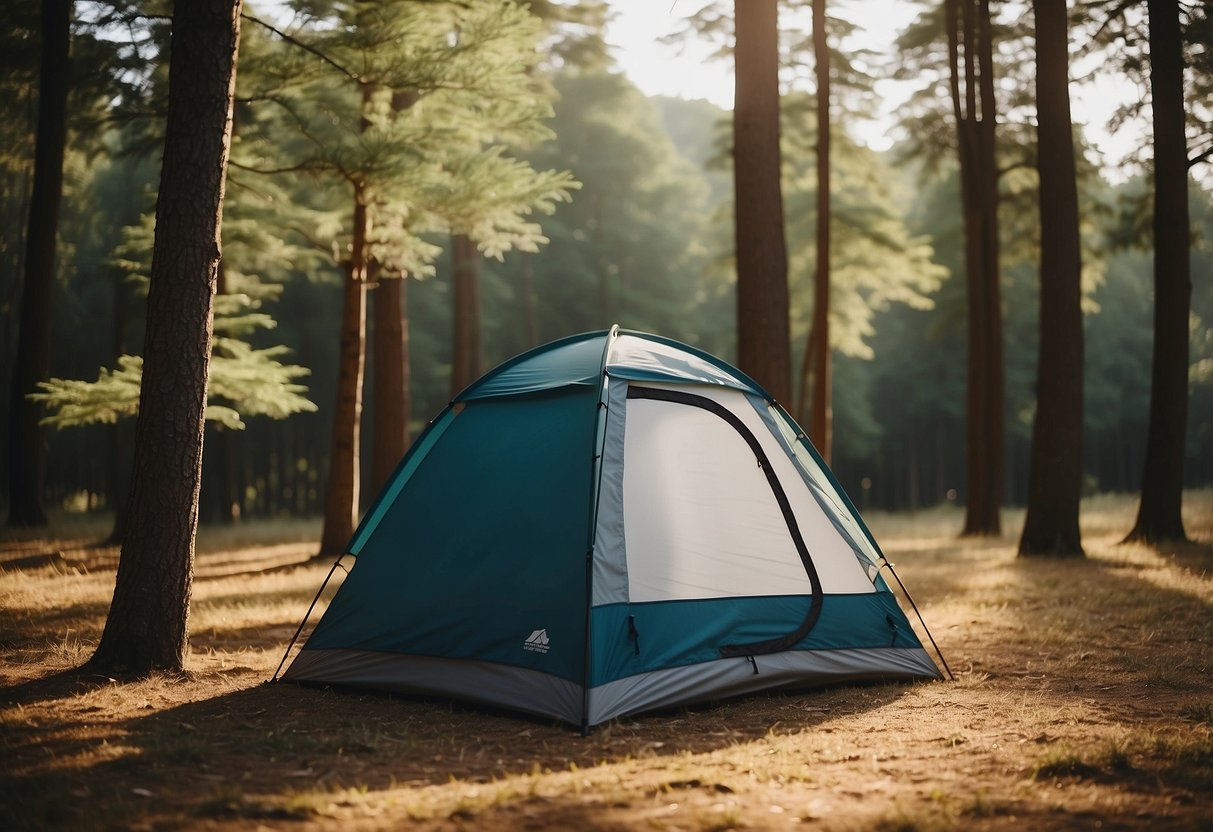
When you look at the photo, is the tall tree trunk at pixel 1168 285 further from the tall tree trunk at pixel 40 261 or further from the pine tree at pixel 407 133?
the tall tree trunk at pixel 40 261

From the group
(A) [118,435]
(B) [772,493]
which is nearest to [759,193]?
(B) [772,493]

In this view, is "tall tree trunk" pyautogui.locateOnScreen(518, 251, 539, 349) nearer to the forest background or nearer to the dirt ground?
the forest background

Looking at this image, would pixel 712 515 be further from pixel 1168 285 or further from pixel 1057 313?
pixel 1168 285

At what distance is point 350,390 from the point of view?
11562 mm

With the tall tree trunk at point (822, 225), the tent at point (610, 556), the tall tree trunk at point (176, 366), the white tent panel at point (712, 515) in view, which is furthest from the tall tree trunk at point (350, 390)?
the tall tree trunk at point (822, 225)

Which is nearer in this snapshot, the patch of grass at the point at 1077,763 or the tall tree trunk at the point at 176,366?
the patch of grass at the point at 1077,763

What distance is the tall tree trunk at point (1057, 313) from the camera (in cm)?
1129

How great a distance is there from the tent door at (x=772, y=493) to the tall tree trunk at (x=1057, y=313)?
23.4ft

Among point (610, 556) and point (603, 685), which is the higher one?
point (610, 556)

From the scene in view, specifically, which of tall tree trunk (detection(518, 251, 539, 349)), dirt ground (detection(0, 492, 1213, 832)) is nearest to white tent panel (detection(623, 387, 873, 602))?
dirt ground (detection(0, 492, 1213, 832))

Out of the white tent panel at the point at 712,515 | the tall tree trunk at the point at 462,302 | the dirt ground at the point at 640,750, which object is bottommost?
the dirt ground at the point at 640,750

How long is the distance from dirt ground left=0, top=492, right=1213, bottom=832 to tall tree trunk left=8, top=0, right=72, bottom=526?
315 inches

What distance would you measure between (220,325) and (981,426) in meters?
12.0

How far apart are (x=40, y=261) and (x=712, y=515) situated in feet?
42.7
